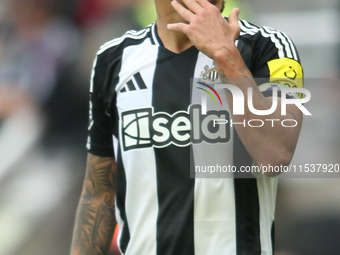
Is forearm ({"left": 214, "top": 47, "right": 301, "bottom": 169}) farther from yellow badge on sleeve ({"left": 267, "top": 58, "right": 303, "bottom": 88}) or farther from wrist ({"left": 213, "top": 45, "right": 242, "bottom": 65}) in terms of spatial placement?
yellow badge on sleeve ({"left": 267, "top": 58, "right": 303, "bottom": 88})

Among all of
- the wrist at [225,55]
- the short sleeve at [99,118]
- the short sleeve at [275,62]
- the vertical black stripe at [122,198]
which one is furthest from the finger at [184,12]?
the vertical black stripe at [122,198]

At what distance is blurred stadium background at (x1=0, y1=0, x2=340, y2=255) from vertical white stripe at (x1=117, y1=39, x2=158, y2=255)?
1.14m

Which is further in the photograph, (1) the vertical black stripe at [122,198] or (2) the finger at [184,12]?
(1) the vertical black stripe at [122,198]

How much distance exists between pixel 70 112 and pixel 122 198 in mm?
1272

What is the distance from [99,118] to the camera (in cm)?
130

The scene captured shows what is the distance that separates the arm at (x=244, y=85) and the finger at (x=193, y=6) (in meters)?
0.03

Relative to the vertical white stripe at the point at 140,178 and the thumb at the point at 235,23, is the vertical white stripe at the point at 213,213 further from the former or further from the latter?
the thumb at the point at 235,23

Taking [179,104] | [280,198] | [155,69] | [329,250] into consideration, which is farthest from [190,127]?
[329,250]

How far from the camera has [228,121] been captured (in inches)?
44.8

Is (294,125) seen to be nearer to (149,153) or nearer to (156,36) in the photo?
(149,153)

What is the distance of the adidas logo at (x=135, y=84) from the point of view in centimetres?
120

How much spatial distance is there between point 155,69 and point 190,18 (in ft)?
0.78

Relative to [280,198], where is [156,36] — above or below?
above

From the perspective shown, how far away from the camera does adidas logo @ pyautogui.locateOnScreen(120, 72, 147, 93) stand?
1196 mm
